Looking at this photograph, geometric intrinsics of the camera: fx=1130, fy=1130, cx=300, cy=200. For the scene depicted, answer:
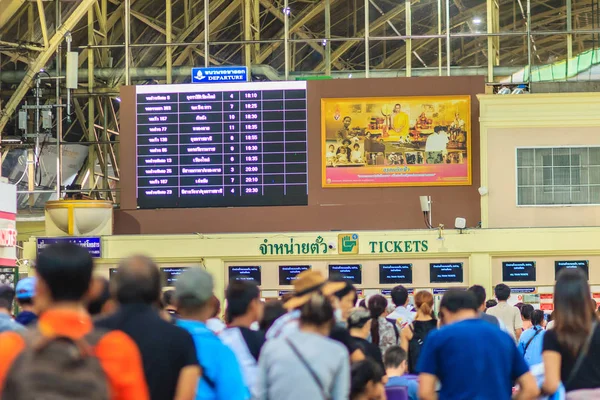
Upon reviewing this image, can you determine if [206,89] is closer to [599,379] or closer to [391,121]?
[391,121]

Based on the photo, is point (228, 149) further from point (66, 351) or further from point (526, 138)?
point (66, 351)

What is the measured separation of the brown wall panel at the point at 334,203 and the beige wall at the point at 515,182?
0.35 m

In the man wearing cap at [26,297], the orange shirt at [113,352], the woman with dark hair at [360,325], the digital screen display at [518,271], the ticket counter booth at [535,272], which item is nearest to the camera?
the orange shirt at [113,352]

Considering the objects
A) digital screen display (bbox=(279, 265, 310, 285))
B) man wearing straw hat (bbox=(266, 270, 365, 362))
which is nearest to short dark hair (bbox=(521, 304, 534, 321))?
man wearing straw hat (bbox=(266, 270, 365, 362))

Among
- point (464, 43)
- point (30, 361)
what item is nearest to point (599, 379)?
point (30, 361)

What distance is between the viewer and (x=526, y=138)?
70.4ft

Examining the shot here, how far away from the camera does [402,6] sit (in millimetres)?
27078

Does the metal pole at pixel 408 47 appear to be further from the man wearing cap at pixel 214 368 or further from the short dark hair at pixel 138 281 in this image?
the short dark hair at pixel 138 281

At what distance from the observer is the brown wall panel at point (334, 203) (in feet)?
70.8

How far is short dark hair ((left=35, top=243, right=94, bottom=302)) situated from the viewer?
379 cm

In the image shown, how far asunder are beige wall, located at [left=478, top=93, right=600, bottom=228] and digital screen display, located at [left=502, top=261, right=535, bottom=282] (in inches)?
28.3

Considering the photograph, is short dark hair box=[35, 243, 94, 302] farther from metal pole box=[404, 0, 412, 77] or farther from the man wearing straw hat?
metal pole box=[404, 0, 412, 77]

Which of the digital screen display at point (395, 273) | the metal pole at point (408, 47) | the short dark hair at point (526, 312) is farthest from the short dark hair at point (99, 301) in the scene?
the metal pole at point (408, 47)

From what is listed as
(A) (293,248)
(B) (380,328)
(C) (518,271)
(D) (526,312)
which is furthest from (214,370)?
(C) (518,271)
